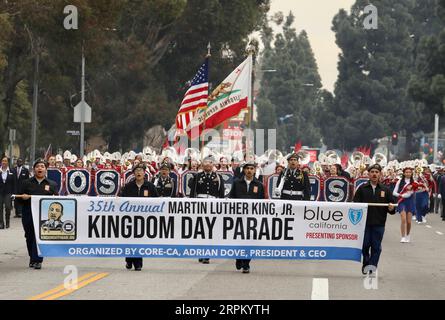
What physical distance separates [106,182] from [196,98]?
4161 mm

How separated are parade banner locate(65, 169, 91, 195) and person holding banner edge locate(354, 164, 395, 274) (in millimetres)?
16331

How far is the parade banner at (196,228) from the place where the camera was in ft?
59.3

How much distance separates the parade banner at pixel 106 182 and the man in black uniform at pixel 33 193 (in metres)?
14.5

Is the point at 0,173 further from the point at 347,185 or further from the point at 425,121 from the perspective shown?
the point at 425,121

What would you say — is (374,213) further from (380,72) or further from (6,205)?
(380,72)

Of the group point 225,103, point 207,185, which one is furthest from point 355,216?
point 225,103

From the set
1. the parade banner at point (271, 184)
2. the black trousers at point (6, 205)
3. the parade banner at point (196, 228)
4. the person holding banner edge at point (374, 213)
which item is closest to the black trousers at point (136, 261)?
the parade banner at point (196, 228)

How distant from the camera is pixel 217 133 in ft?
223

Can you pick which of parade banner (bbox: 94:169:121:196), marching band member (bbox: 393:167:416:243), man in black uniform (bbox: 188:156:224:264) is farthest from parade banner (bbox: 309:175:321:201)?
man in black uniform (bbox: 188:156:224:264)

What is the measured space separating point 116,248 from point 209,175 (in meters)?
2.77

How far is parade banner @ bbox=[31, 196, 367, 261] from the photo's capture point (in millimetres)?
18078

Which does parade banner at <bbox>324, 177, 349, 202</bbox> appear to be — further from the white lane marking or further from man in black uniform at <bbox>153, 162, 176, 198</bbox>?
the white lane marking

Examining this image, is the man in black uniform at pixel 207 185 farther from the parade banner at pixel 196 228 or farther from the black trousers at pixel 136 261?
the black trousers at pixel 136 261

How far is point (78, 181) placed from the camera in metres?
33.7
